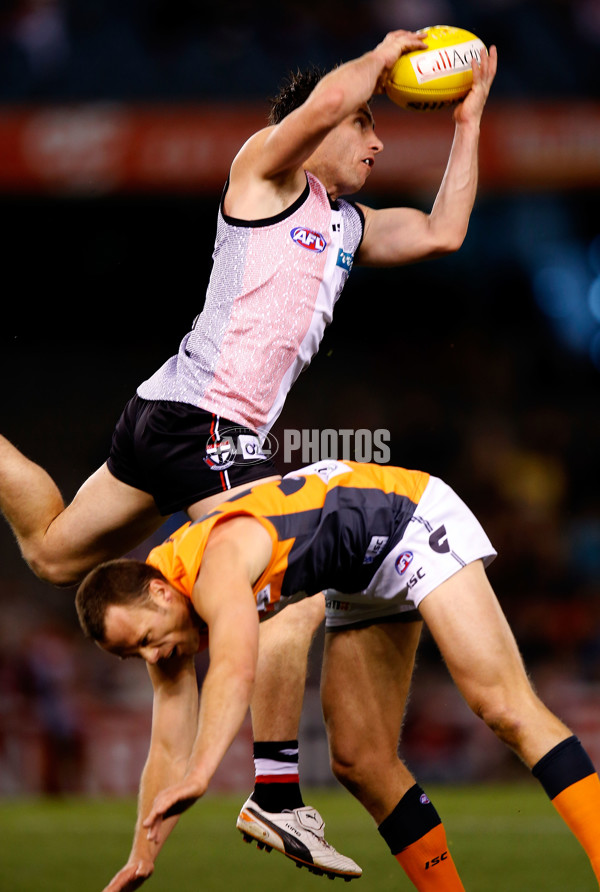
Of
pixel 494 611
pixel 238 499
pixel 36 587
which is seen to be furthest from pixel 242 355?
pixel 36 587

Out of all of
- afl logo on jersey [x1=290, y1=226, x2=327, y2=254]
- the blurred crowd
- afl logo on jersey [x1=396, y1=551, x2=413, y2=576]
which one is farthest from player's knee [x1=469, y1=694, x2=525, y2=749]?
the blurred crowd

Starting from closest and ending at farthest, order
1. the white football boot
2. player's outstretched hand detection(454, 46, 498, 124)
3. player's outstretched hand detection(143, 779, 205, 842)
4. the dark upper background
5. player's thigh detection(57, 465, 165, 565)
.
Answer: player's outstretched hand detection(143, 779, 205, 842)
the white football boot
player's thigh detection(57, 465, 165, 565)
player's outstretched hand detection(454, 46, 498, 124)
the dark upper background

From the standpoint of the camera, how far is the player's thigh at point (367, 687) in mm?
3912

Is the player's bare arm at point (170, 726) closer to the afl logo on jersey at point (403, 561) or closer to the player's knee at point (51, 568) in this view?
the player's knee at point (51, 568)

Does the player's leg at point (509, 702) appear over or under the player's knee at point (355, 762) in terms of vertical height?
over

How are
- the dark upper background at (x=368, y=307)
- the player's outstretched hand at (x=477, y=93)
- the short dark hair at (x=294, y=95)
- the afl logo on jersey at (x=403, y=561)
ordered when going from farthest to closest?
the dark upper background at (x=368, y=307)
the short dark hair at (x=294, y=95)
the player's outstretched hand at (x=477, y=93)
the afl logo on jersey at (x=403, y=561)

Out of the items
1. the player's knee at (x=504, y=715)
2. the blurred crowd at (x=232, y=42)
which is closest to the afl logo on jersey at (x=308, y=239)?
the player's knee at (x=504, y=715)

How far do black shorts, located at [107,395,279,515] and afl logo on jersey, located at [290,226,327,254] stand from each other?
67 cm

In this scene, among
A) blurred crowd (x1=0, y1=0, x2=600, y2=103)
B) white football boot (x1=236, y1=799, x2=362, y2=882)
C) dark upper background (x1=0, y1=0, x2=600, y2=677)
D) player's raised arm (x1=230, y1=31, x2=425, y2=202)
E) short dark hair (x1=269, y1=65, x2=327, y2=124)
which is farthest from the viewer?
dark upper background (x1=0, y1=0, x2=600, y2=677)

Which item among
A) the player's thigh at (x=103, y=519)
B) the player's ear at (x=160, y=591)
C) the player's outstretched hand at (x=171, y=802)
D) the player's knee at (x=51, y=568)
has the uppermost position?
the player's ear at (x=160, y=591)

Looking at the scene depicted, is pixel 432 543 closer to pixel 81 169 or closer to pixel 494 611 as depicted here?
pixel 494 611

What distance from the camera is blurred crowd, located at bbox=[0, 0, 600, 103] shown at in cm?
966

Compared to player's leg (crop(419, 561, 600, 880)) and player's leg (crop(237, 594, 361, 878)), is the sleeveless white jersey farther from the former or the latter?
player's leg (crop(419, 561, 600, 880))

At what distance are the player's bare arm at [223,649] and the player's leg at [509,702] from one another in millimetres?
612
